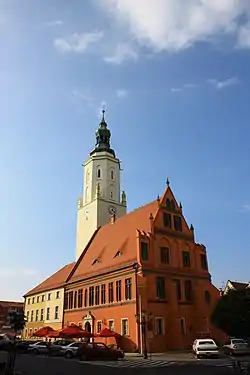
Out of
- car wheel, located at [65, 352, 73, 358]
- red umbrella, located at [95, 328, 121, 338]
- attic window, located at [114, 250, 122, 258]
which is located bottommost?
car wheel, located at [65, 352, 73, 358]

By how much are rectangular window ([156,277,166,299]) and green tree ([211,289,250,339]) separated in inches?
310

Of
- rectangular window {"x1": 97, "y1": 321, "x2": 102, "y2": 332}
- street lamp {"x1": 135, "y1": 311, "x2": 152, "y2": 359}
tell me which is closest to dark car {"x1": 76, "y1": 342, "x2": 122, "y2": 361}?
street lamp {"x1": 135, "y1": 311, "x2": 152, "y2": 359}

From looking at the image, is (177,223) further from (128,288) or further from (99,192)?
(99,192)

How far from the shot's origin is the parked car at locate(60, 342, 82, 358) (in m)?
33.5

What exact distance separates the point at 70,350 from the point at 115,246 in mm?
17708

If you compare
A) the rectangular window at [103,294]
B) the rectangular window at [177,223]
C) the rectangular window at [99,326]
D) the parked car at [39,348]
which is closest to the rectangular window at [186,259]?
the rectangular window at [177,223]

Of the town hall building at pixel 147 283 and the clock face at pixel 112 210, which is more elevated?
the clock face at pixel 112 210

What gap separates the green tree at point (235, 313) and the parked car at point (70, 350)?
13.3 metres

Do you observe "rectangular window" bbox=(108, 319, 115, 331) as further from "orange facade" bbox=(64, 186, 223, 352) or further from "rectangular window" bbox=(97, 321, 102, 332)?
"rectangular window" bbox=(97, 321, 102, 332)

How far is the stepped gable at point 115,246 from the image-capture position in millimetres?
46200

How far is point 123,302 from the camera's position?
4241cm

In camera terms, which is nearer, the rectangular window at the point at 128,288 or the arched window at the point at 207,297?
the rectangular window at the point at 128,288

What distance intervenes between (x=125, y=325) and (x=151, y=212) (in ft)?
46.1

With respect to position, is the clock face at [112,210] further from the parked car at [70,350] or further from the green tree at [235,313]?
the parked car at [70,350]
